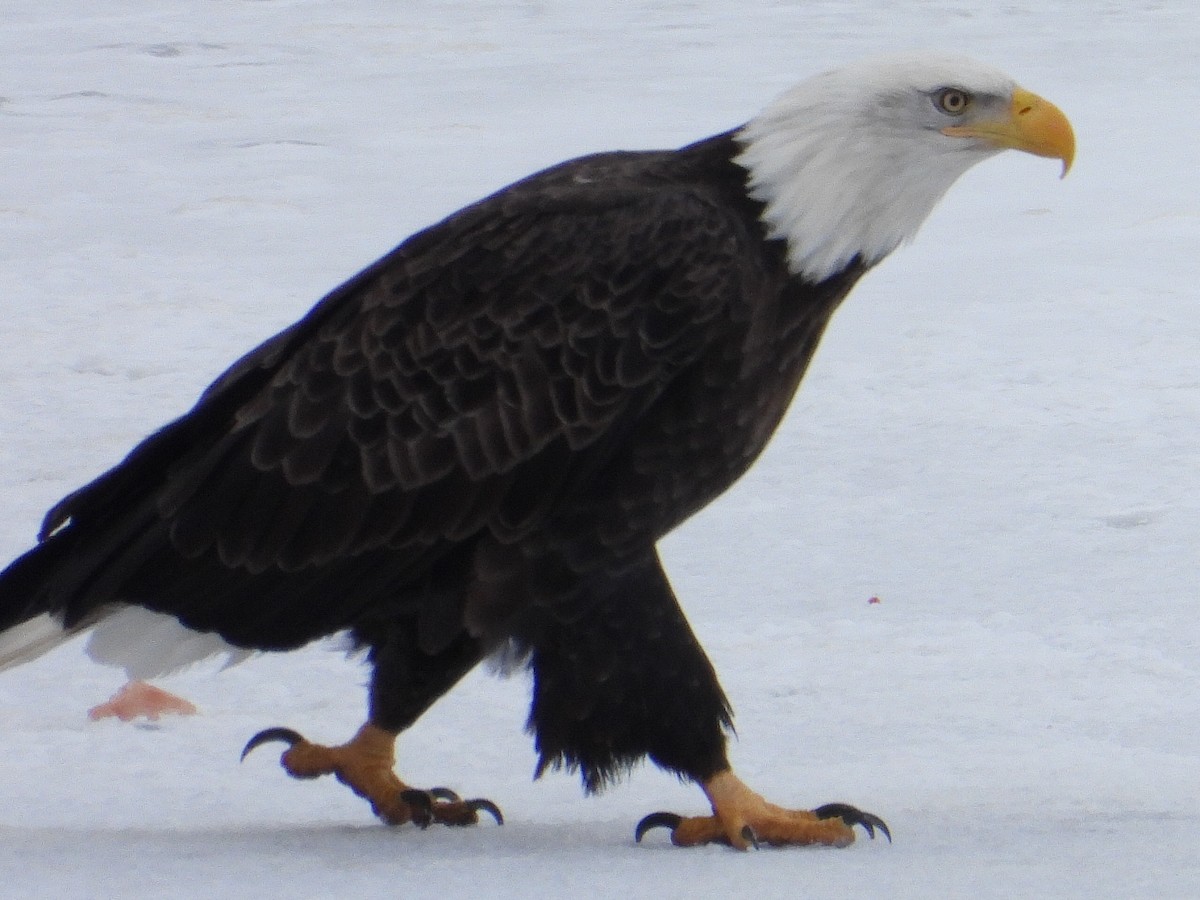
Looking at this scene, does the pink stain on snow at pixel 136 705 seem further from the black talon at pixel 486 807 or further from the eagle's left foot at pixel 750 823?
the eagle's left foot at pixel 750 823

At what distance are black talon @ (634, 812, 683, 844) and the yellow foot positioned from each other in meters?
0.38

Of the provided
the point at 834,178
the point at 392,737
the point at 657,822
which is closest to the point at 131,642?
the point at 392,737

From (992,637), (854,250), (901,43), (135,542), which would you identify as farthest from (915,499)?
(901,43)

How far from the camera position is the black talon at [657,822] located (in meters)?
3.90

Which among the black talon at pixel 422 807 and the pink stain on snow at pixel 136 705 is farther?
the pink stain on snow at pixel 136 705

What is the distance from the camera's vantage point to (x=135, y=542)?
13.0ft

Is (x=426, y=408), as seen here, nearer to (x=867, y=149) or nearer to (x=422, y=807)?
(x=422, y=807)

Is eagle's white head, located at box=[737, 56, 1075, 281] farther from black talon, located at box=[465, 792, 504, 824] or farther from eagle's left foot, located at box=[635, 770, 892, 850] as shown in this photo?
black talon, located at box=[465, 792, 504, 824]

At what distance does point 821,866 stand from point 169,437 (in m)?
1.46

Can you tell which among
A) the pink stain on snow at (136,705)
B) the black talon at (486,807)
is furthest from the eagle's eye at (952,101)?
the pink stain on snow at (136,705)

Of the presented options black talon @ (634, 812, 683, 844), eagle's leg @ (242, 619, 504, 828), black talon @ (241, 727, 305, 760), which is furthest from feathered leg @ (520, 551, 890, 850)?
black talon @ (241, 727, 305, 760)

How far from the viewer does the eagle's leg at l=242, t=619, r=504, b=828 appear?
Answer: 13.2 feet

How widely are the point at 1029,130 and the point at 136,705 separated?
2.35 m

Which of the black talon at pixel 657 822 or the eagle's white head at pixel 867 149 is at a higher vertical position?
the eagle's white head at pixel 867 149
